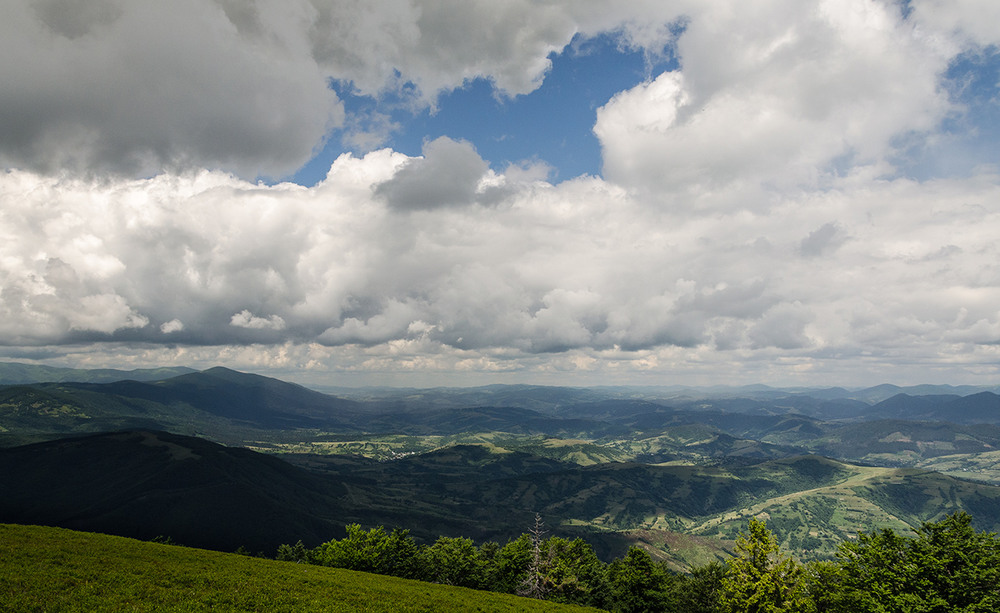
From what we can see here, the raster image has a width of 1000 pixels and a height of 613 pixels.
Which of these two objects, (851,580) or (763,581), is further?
(763,581)

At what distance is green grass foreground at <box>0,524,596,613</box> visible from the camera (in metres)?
26.5

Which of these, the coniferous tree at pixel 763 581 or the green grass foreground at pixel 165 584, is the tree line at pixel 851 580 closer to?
the coniferous tree at pixel 763 581

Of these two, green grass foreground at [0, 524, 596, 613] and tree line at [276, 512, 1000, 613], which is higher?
green grass foreground at [0, 524, 596, 613]

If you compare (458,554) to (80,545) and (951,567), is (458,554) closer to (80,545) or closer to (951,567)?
(80,545)

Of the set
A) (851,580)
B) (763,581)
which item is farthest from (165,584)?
(851,580)

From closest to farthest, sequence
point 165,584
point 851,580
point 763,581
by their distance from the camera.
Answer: point 165,584
point 851,580
point 763,581

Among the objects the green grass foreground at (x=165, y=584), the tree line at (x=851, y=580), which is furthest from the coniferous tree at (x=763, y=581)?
the green grass foreground at (x=165, y=584)

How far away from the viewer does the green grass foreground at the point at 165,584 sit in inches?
1045

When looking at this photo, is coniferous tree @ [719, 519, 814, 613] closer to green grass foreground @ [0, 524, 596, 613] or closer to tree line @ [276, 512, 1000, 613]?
tree line @ [276, 512, 1000, 613]

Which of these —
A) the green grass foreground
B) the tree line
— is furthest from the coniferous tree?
the green grass foreground

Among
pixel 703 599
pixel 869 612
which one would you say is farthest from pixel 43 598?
pixel 703 599

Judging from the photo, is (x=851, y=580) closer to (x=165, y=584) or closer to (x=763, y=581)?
(x=763, y=581)

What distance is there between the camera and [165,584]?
31.1 metres

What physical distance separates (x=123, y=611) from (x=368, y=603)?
15907 millimetres
